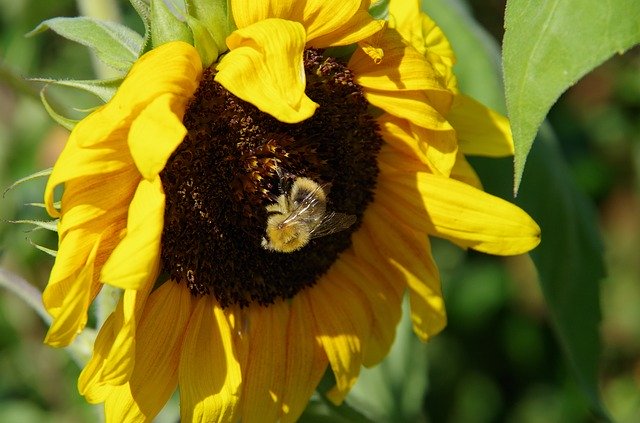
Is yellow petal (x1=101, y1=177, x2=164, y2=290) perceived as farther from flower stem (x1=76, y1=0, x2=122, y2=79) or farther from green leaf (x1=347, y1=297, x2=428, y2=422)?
green leaf (x1=347, y1=297, x2=428, y2=422)

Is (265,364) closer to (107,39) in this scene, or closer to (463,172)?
(463,172)

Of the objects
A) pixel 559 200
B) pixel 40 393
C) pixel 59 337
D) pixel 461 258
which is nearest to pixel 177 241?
pixel 59 337

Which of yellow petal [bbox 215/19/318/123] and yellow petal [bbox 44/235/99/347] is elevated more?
yellow petal [bbox 215/19/318/123]

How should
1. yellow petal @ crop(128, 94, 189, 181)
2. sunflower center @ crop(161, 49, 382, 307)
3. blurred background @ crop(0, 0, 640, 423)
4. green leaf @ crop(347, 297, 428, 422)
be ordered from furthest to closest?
blurred background @ crop(0, 0, 640, 423), green leaf @ crop(347, 297, 428, 422), sunflower center @ crop(161, 49, 382, 307), yellow petal @ crop(128, 94, 189, 181)

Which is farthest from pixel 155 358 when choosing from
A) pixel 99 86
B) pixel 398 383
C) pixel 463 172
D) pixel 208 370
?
pixel 398 383

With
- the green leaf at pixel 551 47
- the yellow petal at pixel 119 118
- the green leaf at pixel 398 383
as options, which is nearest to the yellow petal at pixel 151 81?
the yellow petal at pixel 119 118

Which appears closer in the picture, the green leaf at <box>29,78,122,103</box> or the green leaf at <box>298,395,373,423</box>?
the green leaf at <box>29,78,122,103</box>

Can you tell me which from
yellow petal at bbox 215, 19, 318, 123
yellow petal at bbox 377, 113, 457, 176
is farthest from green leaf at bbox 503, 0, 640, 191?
yellow petal at bbox 377, 113, 457, 176
